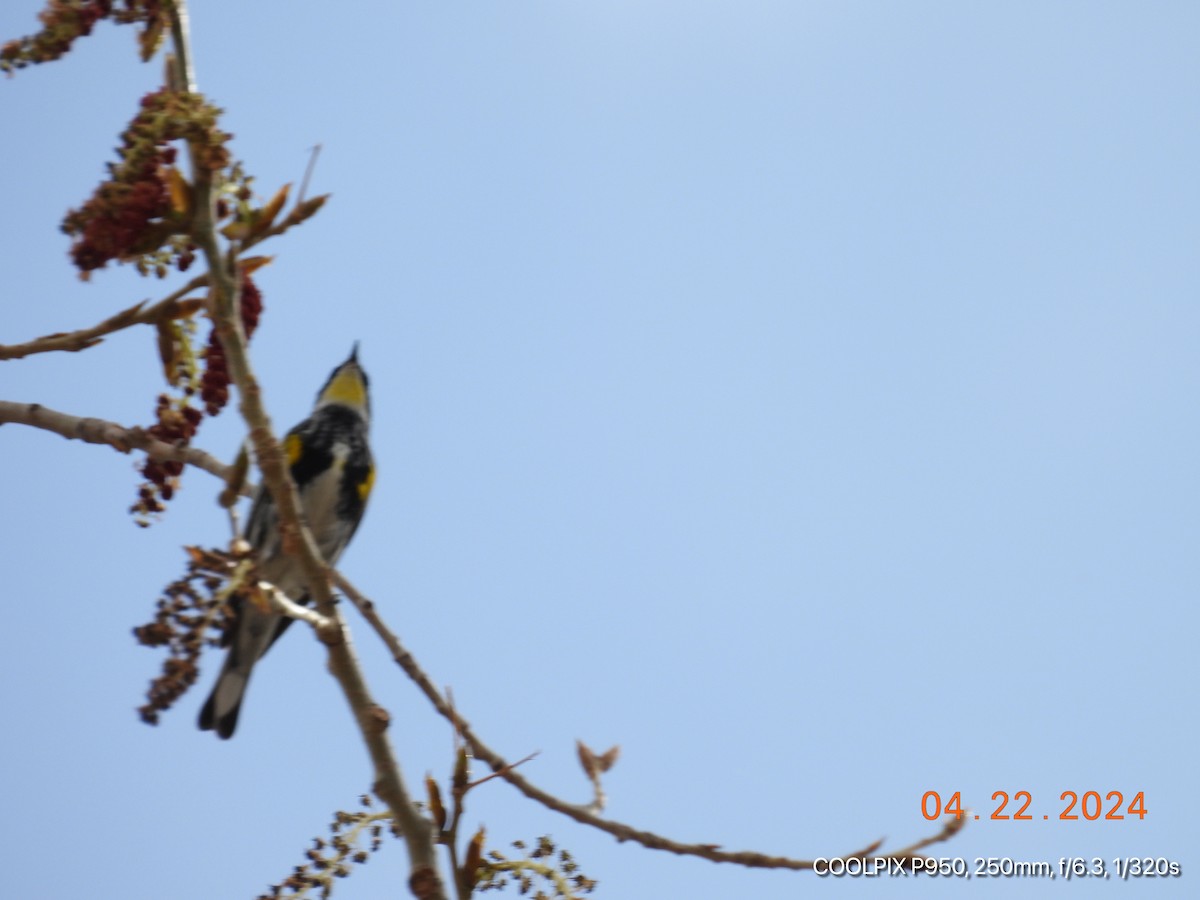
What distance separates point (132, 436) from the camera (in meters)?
2.98

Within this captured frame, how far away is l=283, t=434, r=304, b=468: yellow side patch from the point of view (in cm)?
544

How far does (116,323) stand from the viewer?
10.00 feet

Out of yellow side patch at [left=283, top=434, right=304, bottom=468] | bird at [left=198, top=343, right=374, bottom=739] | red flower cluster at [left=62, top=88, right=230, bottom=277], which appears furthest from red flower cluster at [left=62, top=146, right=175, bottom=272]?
yellow side patch at [left=283, top=434, right=304, bottom=468]

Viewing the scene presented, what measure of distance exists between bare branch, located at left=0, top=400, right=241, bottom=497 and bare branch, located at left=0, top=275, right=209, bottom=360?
16 centimetres

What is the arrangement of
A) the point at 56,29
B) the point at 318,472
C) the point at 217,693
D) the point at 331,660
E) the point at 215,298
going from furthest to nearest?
the point at 318,472 < the point at 217,693 < the point at 331,660 < the point at 56,29 < the point at 215,298

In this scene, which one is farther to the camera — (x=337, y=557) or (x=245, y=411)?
(x=337, y=557)

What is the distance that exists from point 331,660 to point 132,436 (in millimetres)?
771

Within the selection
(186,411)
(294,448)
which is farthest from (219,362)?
(294,448)

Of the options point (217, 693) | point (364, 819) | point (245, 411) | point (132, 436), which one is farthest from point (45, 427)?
point (217, 693)

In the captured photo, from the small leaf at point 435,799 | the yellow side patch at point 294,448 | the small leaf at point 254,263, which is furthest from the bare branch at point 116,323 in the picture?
the yellow side patch at point 294,448

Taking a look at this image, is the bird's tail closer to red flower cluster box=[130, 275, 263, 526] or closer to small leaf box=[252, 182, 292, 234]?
red flower cluster box=[130, 275, 263, 526]

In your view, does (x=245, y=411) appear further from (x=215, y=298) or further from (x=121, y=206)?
(x=121, y=206)

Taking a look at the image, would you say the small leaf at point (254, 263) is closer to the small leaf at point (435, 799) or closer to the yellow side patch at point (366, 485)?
the small leaf at point (435, 799)

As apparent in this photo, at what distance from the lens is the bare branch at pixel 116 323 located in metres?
2.96
